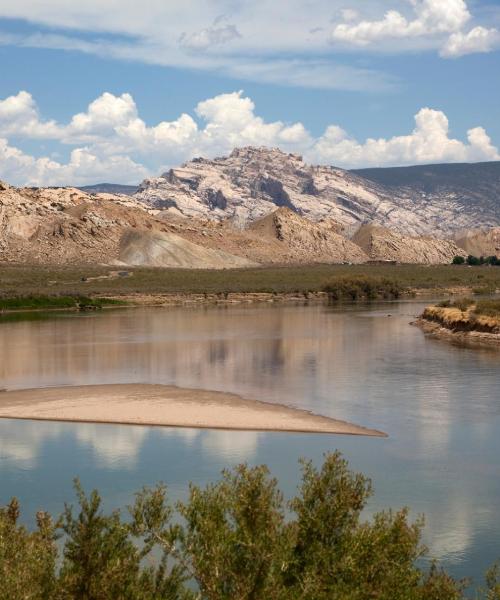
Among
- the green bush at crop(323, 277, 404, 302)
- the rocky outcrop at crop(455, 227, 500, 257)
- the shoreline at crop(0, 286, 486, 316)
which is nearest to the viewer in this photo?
the shoreline at crop(0, 286, 486, 316)

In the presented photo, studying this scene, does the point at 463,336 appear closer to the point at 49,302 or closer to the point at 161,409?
the point at 161,409

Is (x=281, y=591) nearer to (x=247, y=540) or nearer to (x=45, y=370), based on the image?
(x=247, y=540)

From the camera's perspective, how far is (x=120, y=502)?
15.6 m

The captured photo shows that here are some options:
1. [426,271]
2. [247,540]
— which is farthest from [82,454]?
[426,271]

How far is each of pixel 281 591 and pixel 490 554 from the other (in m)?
5.75

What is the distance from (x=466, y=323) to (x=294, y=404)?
20.9 m

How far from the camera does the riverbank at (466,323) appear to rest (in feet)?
135

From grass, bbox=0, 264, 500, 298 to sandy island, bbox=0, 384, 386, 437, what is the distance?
4104 cm

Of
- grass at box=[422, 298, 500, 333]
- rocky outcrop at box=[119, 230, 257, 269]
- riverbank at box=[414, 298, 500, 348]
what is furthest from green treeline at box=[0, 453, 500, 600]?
rocky outcrop at box=[119, 230, 257, 269]

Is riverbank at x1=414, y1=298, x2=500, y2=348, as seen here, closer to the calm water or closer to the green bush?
the calm water

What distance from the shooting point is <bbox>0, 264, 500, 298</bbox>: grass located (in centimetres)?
7531

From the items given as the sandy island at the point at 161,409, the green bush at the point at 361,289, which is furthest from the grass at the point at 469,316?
the green bush at the point at 361,289

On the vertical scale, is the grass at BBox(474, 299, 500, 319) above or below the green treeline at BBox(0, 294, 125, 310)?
above

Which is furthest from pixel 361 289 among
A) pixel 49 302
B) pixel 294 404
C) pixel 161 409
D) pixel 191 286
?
pixel 161 409
